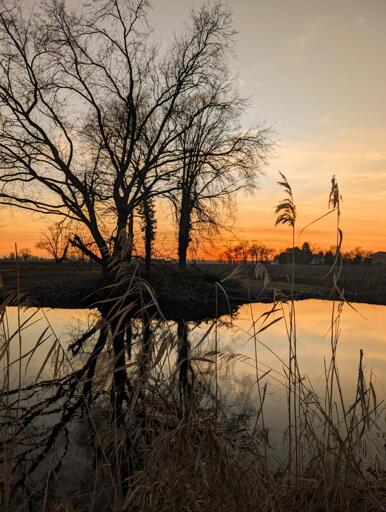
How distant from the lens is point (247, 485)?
112 inches

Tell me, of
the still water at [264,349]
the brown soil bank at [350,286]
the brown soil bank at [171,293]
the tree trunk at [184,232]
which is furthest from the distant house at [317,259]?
the still water at [264,349]

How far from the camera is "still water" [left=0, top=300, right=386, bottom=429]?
5.44 m

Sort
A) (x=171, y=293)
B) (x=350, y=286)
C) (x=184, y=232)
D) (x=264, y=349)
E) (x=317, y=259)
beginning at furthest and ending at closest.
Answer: (x=317, y=259) < (x=350, y=286) < (x=184, y=232) < (x=171, y=293) < (x=264, y=349)

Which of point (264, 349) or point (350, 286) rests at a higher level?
point (350, 286)

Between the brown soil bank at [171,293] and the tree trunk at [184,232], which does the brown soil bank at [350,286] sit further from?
the tree trunk at [184,232]

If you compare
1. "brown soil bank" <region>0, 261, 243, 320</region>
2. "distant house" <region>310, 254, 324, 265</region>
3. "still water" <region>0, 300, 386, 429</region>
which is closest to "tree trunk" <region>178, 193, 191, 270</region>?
"brown soil bank" <region>0, 261, 243, 320</region>

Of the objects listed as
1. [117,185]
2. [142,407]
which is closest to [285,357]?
[142,407]

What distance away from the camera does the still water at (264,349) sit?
544cm

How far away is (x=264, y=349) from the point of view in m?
9.92

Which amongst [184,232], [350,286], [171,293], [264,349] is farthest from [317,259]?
[264,349]

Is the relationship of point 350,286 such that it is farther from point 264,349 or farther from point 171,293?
point 264,349

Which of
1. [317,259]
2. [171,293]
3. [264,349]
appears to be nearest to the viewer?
[264,349]

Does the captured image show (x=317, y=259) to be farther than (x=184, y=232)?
Yes

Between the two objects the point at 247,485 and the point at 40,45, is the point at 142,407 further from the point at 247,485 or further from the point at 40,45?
the point at 40,45
